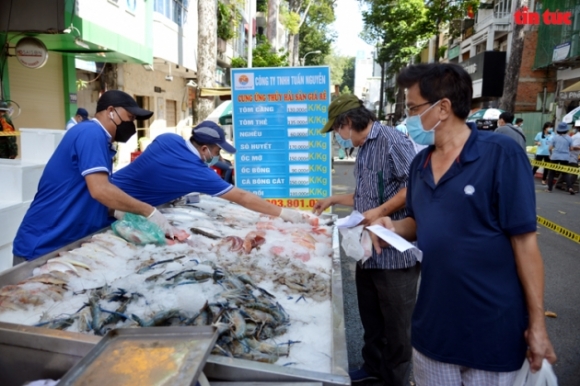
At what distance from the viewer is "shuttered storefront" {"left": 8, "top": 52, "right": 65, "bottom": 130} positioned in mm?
10047

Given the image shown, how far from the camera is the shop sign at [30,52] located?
27.5 feet

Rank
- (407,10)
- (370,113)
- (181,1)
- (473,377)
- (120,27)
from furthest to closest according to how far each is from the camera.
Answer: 1. (407,10)
2. (181,1)
3. (120,27)
4. (370,113)
5. (473,377)

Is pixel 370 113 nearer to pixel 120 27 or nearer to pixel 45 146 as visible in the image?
pixel 45 146

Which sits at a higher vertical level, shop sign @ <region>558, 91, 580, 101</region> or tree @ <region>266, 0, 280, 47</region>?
tree @ <region>266, 0, 280, 47</region>

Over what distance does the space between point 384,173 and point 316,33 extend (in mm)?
49369

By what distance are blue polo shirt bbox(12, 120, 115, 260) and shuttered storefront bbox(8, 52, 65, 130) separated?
8.32 m

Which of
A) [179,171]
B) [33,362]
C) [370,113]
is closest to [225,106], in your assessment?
[179,171]

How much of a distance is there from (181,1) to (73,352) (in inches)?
741

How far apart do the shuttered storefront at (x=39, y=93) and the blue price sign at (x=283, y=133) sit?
6617 mm

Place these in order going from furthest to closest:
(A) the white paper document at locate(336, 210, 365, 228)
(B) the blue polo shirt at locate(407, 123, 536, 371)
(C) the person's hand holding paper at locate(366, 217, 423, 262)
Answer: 1. (A) the white paper document at locate(336, 210, 365, 228)
2. (C) the person's hand holding paper at locate(366, 217, 423, 262)
3. (B) the blue polo shirt at locate(407, 123, 536, 371)

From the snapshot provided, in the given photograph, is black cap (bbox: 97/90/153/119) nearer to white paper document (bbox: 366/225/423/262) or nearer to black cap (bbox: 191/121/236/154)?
black cap (bbox: 191/121/236/154)

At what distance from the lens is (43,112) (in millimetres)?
11031

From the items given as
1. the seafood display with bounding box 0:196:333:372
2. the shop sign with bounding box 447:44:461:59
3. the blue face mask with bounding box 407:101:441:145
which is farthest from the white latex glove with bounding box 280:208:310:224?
the shop sign with bounding box 447:44:461:59

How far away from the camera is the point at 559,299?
516 centimetres
